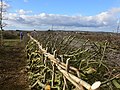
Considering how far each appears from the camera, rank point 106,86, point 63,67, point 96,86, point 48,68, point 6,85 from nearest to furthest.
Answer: point 96,86 < point 106,86 < point 63,67 < point 48,68 < point 6,85

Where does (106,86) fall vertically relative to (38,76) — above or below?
above

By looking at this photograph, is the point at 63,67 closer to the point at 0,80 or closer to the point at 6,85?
the point at 6,85

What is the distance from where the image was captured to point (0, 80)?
11.1 m

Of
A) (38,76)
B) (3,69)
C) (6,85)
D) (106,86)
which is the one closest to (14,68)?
(3,69)

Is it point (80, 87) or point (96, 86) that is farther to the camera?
point (80, 87)

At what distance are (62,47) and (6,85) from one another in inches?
94.9

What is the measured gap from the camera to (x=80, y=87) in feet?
14.2

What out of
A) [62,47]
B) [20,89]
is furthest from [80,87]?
[20,89]

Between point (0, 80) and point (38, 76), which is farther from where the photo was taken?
point (0, 80)

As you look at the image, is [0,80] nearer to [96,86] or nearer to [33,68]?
[33,68]

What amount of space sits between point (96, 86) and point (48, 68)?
478 cm

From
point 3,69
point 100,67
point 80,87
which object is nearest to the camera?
point 80,87

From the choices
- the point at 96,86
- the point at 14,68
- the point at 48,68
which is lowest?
the point at 14,68

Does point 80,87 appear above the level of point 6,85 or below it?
above
